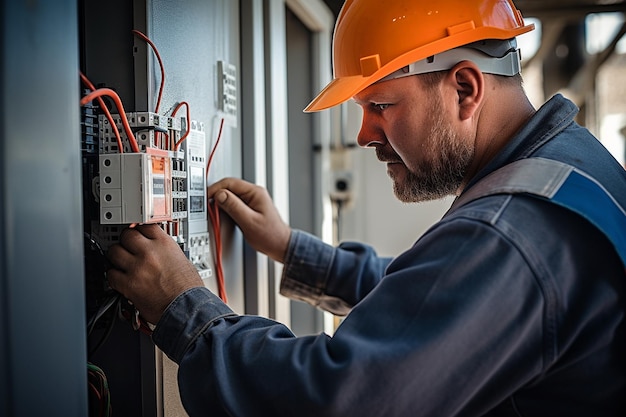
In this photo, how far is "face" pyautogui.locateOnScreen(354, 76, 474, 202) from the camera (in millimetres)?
1222

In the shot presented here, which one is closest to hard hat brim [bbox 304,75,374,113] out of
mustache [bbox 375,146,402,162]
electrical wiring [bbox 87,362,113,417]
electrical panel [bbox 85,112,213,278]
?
mustache [bbox 375,146,402,162]

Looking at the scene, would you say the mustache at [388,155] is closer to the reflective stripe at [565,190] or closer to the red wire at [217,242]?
the reflective stripe at [565,190]

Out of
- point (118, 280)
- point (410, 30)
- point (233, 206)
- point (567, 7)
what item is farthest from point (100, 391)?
point (567, 7)

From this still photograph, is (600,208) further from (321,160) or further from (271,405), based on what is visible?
(321,160)

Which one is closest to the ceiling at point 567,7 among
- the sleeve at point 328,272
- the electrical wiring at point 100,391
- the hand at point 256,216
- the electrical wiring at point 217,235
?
the sleeve at point 328,272

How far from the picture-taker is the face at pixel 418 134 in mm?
1222

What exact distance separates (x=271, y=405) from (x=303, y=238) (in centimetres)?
82

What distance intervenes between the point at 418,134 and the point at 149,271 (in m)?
0.57

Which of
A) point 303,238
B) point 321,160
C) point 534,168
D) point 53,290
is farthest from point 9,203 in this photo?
point 321,160

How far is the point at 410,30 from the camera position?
121cm

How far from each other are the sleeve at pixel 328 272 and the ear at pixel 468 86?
670 millimetres

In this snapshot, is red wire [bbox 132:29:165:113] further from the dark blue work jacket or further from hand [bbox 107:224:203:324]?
the dark blue work jacket

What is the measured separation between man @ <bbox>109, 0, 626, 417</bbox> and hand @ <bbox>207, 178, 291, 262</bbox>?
0.42 meters

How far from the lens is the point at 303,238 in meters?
1.76
